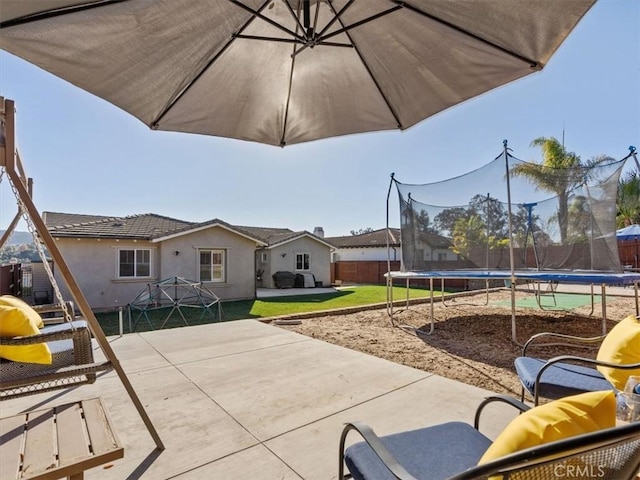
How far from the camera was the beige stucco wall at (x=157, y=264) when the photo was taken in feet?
36.6

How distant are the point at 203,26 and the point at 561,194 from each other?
8.03 meters

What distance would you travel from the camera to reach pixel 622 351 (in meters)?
2.45

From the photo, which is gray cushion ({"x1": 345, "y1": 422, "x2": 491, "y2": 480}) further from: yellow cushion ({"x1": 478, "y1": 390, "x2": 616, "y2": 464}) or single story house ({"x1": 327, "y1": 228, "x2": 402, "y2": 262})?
single story house ({"x1": 327, "y1": 228, "x2": 402, "y2": 262})

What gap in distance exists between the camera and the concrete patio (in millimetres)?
2299

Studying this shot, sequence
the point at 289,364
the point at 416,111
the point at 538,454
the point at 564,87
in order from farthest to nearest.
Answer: the point at 564,87 < the point at 289,364 < the point at 416,111 < the point at 538,454

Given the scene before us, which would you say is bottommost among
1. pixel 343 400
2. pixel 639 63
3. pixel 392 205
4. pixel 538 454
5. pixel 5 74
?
pixel 343 400

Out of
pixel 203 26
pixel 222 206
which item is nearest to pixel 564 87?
pixel 203 26

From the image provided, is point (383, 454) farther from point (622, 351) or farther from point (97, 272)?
point (97, 272)

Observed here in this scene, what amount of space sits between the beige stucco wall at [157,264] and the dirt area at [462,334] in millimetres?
7161

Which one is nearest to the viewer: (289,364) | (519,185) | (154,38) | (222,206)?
(154,38)

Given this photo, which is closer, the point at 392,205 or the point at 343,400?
the point at 343,400

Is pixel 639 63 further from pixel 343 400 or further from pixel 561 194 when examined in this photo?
pixel 343 400

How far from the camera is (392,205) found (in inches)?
314

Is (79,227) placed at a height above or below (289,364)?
above
